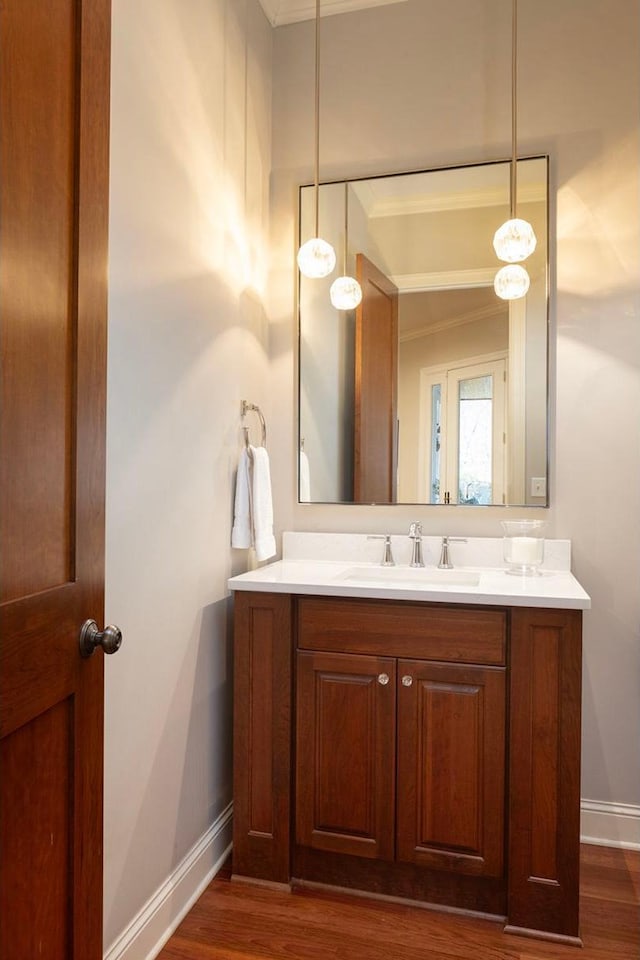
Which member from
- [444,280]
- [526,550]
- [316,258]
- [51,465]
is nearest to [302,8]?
[316,258]

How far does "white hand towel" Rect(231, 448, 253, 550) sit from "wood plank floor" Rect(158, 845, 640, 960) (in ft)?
3.39

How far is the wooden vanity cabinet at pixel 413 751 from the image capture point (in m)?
1.67

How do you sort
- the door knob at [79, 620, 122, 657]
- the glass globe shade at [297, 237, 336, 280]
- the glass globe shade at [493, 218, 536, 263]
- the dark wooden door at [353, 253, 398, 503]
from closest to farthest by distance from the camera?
the door knob at [79, 620, 122, 657] < the glass globe shade at [493, 218, 536, 263] < the glass globe shade at [297, 237, 336, 280] < the dark wooden door at [353, 253, 398, 503]

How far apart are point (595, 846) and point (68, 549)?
2084 millimetres

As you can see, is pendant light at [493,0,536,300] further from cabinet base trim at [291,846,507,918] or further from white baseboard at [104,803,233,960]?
white baseboard at [104,803,233,960]

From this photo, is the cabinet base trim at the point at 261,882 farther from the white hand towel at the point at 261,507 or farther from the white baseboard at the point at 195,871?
the white hand towel at the point at 261,507

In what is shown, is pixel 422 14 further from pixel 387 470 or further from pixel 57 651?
pixel 57 651

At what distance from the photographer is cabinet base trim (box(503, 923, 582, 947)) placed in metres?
1.66

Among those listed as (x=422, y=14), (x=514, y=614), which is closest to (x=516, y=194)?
(x=422, y=14)

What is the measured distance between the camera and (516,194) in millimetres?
2229

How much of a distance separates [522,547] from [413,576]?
37 cm

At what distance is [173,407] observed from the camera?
1.71 m

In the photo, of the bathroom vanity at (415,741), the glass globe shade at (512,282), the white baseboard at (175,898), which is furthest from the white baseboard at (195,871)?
the glass globe shade at (512,282)

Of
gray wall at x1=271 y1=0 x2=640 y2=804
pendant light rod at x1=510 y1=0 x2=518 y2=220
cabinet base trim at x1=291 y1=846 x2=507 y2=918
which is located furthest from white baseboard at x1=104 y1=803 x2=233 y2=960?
pendant light rod at x1=510 y1=0 x2=518 y2=220
